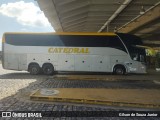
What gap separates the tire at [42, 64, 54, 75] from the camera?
72.4ft

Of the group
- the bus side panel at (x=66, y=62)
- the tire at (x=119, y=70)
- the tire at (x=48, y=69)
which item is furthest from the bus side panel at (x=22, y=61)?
the tire at (x=119, y=70)

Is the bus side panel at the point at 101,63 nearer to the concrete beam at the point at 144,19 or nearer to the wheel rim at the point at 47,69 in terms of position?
the wheel rim at the point at 47,69

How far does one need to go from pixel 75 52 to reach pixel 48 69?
2667 mm

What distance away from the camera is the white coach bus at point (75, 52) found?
22078 millimetres

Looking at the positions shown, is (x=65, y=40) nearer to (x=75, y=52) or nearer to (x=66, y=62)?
(x=75, y=52)

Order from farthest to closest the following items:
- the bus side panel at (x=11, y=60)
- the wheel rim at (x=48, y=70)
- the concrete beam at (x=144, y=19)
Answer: the wheel rim at (x=48, y=70) → the bus side panel at (x=11, y=60) → the concrete beam at (x=144, y=19)

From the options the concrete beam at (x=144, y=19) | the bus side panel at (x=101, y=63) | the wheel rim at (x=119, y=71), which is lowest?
the wheel rim at (x=119, y=71)

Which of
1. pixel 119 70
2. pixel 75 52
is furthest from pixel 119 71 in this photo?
pixel 75 52

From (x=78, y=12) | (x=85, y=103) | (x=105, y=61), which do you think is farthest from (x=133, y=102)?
(x=105, y=61)

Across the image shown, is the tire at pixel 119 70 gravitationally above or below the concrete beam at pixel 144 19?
below

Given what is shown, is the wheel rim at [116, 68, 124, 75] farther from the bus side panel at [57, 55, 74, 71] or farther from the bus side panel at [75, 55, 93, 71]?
the bus side panel at [57, 55, 74, 71]

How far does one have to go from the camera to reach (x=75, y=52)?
22453 mm

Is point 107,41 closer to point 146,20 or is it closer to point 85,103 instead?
point 146,20

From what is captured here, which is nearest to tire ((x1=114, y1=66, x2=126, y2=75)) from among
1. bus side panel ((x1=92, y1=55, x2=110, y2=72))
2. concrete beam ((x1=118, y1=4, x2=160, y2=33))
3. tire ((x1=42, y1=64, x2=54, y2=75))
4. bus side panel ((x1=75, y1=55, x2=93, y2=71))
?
bus side panel ((x1=92, y1=55, x2=110, y2=72))
